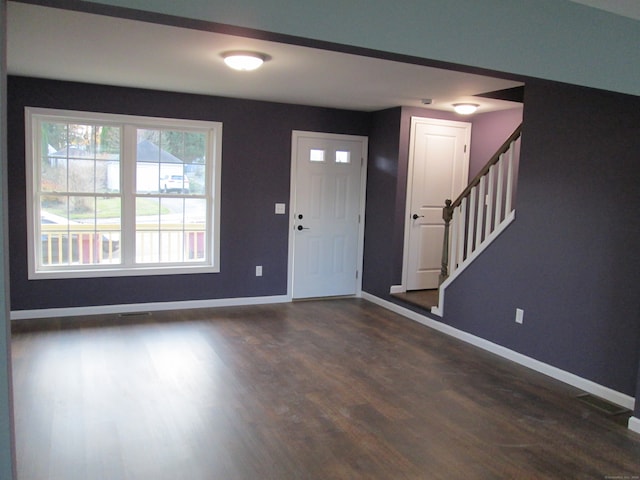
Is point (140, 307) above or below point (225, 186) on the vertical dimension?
below

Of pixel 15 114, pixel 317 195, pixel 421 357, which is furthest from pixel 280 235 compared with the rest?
pixel 15 114

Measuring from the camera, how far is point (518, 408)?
345 cm

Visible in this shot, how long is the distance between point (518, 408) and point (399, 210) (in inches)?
117

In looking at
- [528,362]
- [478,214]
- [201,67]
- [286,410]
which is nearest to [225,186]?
[201,67]

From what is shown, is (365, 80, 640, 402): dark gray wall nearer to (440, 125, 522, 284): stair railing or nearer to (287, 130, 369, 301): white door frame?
(440, 125, 522, 284): stair railing

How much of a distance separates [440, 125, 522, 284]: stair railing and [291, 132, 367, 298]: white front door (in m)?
1.43

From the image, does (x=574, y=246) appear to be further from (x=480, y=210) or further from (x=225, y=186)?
(x=225, y=186)

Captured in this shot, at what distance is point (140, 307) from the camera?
5.53 meters

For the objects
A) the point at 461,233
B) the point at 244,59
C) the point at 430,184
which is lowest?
the point at 461,233

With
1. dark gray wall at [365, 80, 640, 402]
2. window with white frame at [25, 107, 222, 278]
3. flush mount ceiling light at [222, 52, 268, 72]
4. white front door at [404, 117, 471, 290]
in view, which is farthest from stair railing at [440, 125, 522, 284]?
window with white frame at [25, 107, 222, 278]

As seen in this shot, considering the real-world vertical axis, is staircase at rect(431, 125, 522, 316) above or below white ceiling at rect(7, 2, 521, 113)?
below

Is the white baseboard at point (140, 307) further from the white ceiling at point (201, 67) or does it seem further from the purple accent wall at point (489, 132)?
the purple accent wall at point (489, 132)

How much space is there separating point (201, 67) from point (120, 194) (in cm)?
190

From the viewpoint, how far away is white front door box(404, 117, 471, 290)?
19.7 feet
